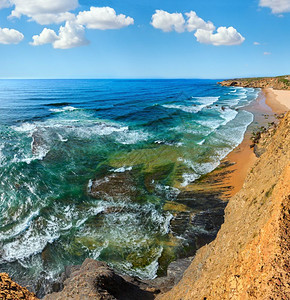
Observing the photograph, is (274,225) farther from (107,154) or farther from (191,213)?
(107,154)

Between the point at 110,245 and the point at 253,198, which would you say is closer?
the point at 253,198

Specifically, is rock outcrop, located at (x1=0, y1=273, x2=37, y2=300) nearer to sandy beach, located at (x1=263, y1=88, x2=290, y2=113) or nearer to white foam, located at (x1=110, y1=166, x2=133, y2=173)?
white foam, located at (x1=110, y1=166, x2=133, y2=173)

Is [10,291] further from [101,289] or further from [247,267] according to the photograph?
[247,267]

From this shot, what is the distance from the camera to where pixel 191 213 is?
12281 mm

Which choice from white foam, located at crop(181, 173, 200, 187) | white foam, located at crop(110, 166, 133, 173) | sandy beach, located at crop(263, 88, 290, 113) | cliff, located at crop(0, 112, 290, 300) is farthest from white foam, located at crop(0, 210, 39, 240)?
sandy beach, located at crop(263, 88, 290, 113)

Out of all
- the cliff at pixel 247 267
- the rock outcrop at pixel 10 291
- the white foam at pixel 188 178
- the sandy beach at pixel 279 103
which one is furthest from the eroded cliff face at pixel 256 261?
the sandy beach at pixel 279 103

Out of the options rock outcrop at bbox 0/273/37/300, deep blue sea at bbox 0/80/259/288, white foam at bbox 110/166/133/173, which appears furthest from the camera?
white foam at bbox 110/166/133/173

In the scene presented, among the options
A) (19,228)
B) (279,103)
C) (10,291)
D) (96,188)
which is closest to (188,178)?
(96,188)

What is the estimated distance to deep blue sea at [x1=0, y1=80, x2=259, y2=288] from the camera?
9.90 meters

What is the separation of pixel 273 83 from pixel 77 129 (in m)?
98.4

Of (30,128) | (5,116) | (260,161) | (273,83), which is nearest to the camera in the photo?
(260,161)

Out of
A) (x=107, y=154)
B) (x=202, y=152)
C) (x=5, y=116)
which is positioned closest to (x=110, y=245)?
(x=107, y=154)

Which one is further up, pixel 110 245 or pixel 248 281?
pixel 248 281

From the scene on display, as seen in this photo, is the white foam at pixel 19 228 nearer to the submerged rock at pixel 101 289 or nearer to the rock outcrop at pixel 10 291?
the submerged rock at pixel 101 289
